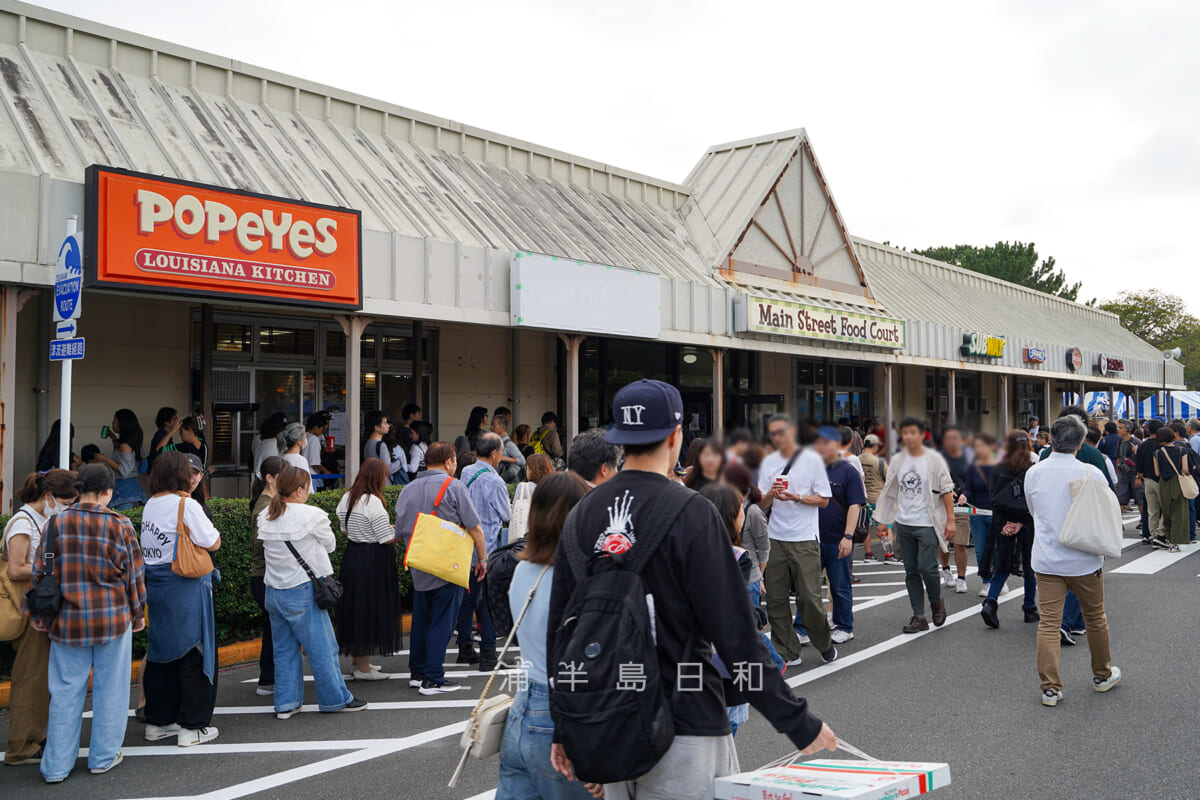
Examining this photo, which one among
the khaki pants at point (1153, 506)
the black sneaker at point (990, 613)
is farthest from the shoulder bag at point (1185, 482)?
the black sneaker at point (990, 613)

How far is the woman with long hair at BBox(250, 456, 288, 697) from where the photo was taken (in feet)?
20.6

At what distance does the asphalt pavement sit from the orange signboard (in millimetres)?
4075

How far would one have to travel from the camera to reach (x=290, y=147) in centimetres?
1199

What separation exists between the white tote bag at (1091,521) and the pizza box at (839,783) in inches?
146

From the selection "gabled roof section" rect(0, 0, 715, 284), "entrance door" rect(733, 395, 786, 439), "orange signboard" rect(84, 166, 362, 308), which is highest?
"gabled roof section" rect(0, 0, 715, 284)

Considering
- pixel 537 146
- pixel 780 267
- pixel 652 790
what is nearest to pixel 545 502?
pixel 652 790

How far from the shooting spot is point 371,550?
6.78 m

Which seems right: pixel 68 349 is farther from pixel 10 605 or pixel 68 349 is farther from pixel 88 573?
pixel 88 573

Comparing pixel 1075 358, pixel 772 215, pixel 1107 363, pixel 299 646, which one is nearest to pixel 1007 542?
pixel 1107 363

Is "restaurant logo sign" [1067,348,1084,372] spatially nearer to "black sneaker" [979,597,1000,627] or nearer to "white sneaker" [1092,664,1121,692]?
"white sneaker" [1092,664,1121,692]

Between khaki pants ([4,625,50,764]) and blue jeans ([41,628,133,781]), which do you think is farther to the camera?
khaki pants ([4,625,50,764])

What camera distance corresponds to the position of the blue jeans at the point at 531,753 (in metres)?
2.85

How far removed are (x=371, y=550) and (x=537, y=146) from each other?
11.0 meters

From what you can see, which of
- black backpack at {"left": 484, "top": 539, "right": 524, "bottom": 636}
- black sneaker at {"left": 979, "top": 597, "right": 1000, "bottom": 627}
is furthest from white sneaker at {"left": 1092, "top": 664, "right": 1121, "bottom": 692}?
black backpack at {"left": 484, "top": 539, "right": 524, "bottom": 636}
